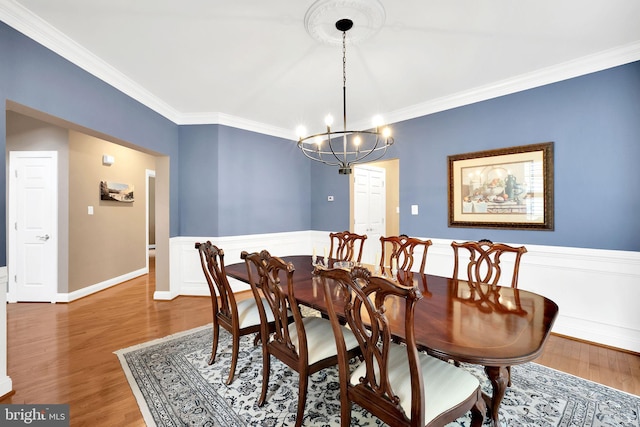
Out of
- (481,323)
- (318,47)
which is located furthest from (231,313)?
(318,47)

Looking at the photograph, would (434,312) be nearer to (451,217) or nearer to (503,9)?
(503,9)

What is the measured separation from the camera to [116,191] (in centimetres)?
493

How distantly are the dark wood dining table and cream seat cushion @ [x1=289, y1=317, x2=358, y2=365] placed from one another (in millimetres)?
247

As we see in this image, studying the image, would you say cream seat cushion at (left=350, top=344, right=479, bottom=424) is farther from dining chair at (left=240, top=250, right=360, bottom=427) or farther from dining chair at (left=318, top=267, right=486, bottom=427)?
dining chair at (left=240, top=250, right=360, bottom=427)

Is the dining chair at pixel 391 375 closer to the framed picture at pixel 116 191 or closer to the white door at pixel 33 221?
the white door at pixel 33 221

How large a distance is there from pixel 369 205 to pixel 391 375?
4.10m

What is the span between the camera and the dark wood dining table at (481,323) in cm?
113

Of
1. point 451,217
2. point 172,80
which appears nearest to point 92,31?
point 172,80

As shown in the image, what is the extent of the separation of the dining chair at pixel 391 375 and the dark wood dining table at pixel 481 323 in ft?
0.40

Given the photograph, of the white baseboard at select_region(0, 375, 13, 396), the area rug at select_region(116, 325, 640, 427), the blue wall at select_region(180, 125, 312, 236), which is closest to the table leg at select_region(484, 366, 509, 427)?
the area rug at select_region(116, 325, 640, 427)

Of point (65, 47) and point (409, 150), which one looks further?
point (409, 150)

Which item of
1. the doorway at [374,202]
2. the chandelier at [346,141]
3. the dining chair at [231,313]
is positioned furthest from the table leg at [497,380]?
the doorway at [374,202]

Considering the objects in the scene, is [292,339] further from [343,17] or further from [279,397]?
[343,17]

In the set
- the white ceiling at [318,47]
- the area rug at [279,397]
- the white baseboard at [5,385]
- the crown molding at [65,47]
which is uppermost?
the white ceiling at [318,47]
